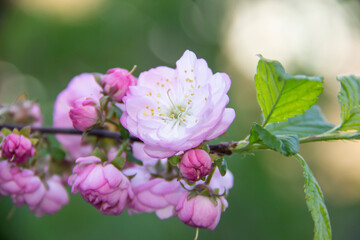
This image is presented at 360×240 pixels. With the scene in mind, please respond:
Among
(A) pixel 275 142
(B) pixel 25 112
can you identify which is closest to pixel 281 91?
(A) pixel 275 142

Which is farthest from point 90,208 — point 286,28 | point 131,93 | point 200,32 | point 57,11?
point 200,32

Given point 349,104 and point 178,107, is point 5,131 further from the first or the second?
point 349,104

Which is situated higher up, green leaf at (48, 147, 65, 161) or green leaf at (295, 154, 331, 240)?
green leaf at (295, 154, 331, 240)

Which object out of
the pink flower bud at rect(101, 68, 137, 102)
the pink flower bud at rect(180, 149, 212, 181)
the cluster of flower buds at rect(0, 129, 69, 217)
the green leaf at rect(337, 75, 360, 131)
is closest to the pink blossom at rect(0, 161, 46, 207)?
the cluster of flower buds at rect(0, 129, 69, 217)

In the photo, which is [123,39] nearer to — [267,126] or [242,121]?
[242,121]

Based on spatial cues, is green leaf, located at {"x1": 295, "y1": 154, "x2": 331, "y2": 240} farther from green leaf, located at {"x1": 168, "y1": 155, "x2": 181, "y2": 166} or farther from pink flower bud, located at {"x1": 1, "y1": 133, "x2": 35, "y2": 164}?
pink flower bud, located at {"x1": 1, "y1": 133, "x2": 35, "y2": 164}

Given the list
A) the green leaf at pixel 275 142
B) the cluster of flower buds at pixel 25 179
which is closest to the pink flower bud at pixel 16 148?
the cluster of flower buds at pixel 25 179
